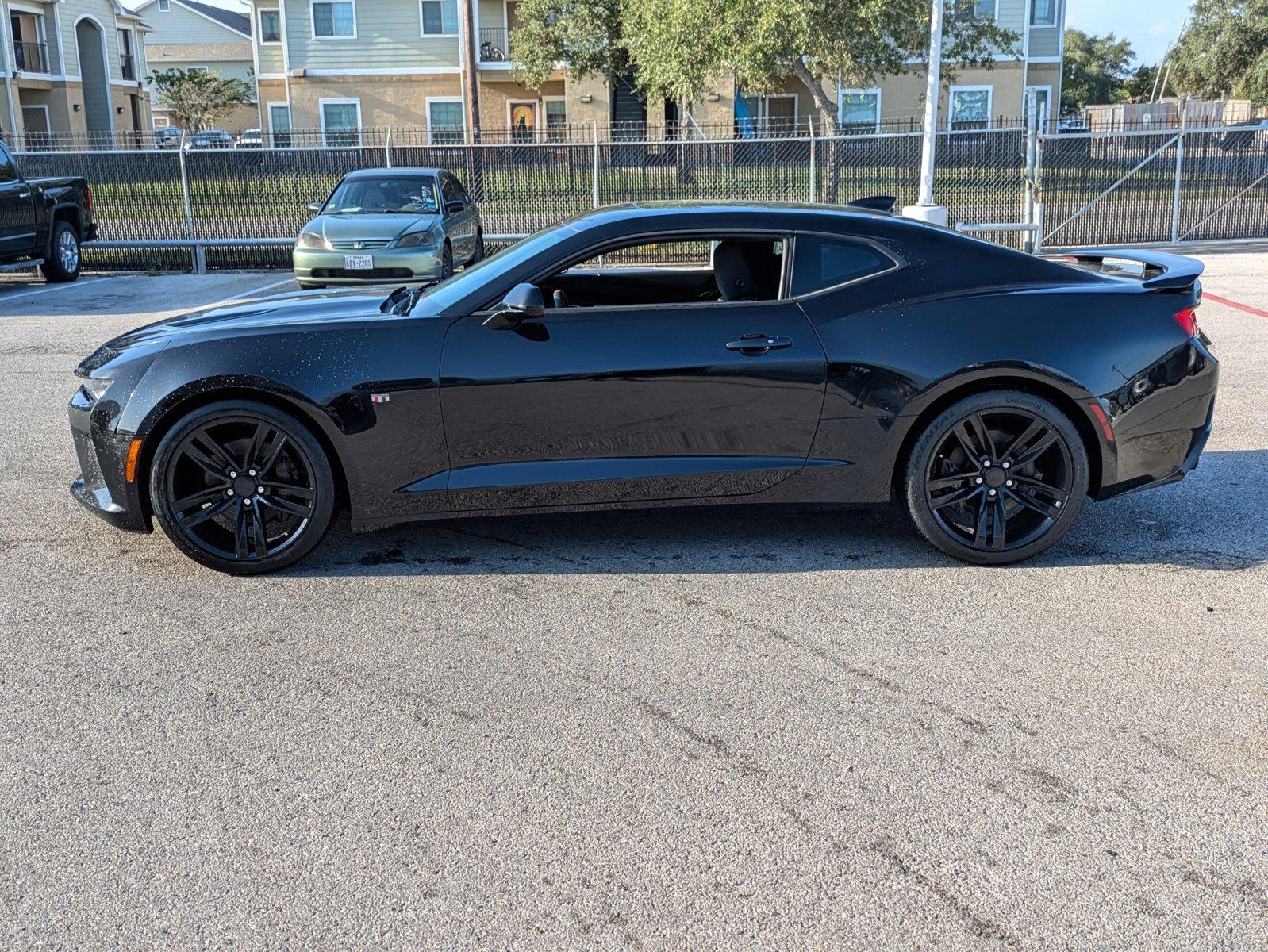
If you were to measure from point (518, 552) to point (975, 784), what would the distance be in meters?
2.61

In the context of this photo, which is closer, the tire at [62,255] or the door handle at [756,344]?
the door handle at [756,344]

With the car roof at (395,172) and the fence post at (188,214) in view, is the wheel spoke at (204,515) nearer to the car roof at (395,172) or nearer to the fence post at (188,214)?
the car roof at (395,172)

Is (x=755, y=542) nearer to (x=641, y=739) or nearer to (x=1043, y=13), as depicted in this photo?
(x=641, y=739)

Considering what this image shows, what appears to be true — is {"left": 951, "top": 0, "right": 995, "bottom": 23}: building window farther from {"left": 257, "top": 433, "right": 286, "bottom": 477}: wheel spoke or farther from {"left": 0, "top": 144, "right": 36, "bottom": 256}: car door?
{"left": 257, "top": 433, "right": 286, "bottom": 477}: wheel spoke

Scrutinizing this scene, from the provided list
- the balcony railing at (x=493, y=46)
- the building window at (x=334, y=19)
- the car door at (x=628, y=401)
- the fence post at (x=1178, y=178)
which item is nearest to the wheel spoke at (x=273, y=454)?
the car door at (x=628, y=401)

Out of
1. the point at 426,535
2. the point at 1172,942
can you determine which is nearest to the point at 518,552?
the point at 426,535

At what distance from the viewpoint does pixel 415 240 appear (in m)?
14.6

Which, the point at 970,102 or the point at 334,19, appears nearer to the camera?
the point at 970,102

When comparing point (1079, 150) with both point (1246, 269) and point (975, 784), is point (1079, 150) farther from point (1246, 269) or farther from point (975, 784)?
point (975, 784)

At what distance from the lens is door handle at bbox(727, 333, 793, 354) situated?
517 centimetres

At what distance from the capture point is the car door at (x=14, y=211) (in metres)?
16.1

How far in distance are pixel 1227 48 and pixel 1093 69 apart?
3550 cm

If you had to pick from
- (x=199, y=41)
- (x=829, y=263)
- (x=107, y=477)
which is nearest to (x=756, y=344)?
(x=829, y=263)

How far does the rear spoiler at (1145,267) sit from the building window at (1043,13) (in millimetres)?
38237
